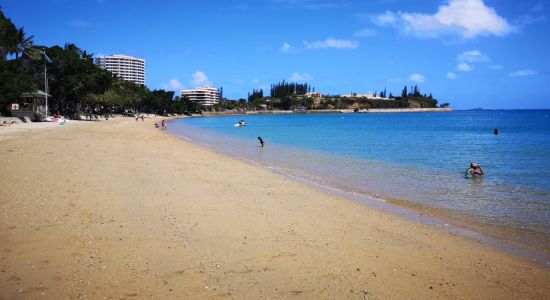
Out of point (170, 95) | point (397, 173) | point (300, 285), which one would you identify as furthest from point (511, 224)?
point (170, 95)

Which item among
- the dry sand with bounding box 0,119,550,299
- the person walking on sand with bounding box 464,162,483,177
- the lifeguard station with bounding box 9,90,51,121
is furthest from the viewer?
the lifeguard station with bounding box 9,90,51,121

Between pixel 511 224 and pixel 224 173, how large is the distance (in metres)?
10.0

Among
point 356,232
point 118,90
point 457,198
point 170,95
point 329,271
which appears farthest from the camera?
point 170,95

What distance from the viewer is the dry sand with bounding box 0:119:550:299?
17.5 feet

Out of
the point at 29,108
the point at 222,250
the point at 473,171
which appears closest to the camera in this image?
the point at 222,250

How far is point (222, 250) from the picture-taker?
21.9 ft

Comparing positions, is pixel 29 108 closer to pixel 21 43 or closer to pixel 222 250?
pixel 21 43

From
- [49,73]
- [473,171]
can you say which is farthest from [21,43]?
[473,171]

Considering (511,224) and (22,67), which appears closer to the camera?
(511,224)

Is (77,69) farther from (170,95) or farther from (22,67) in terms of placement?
(170,95)

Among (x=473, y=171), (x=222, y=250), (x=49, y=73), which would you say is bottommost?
(x=222, y=250)

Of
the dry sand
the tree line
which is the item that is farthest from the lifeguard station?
the dry sand

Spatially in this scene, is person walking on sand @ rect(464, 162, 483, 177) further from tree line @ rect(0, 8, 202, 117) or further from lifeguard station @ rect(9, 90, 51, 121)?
lifeguard station @ rect(9, 90, 51, 121)

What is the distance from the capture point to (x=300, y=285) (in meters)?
5.50
